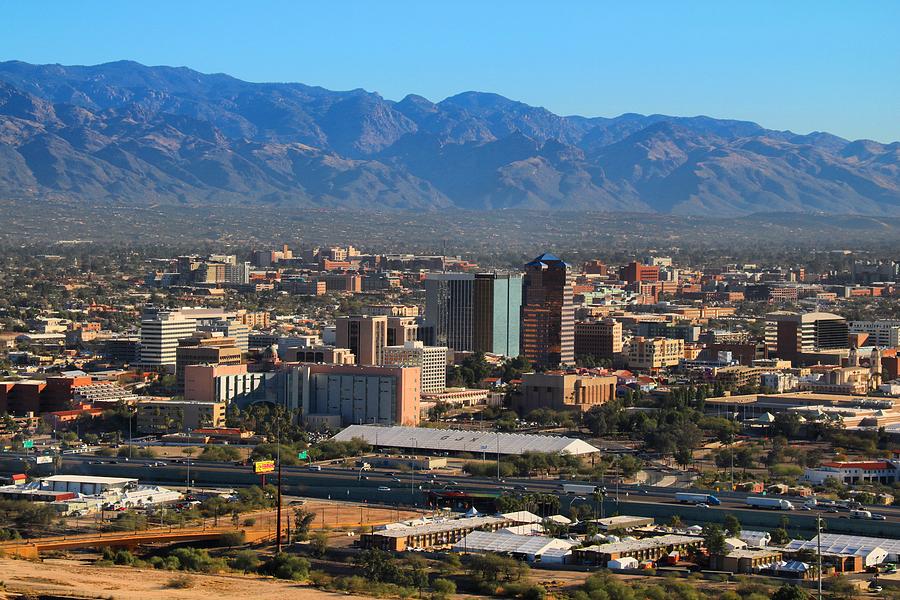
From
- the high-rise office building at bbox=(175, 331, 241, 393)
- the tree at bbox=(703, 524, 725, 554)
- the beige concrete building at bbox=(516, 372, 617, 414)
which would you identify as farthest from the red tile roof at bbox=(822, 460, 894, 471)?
the high-rise office building at bbox=(175, 331, 241, 393)

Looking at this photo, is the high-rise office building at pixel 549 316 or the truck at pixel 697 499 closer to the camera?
the truck at pixel 697 499

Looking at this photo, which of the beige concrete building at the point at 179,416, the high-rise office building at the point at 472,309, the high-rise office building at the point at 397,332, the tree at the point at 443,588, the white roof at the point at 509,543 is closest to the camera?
the tree at the point at 443,588

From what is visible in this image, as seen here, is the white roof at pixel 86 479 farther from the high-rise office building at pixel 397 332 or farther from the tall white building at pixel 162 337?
the tall white building at pixel 162 337

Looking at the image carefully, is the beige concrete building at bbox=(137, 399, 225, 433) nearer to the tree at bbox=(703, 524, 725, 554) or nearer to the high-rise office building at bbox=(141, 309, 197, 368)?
the high-rise office building at bbox=(141, 309, 197, 368)

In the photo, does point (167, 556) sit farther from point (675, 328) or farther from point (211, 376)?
point (675, 328)

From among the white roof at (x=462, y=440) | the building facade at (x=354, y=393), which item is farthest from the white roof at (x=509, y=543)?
the building facade at (x=354, y=393)

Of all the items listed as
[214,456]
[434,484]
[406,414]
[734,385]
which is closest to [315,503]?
[434,484]
